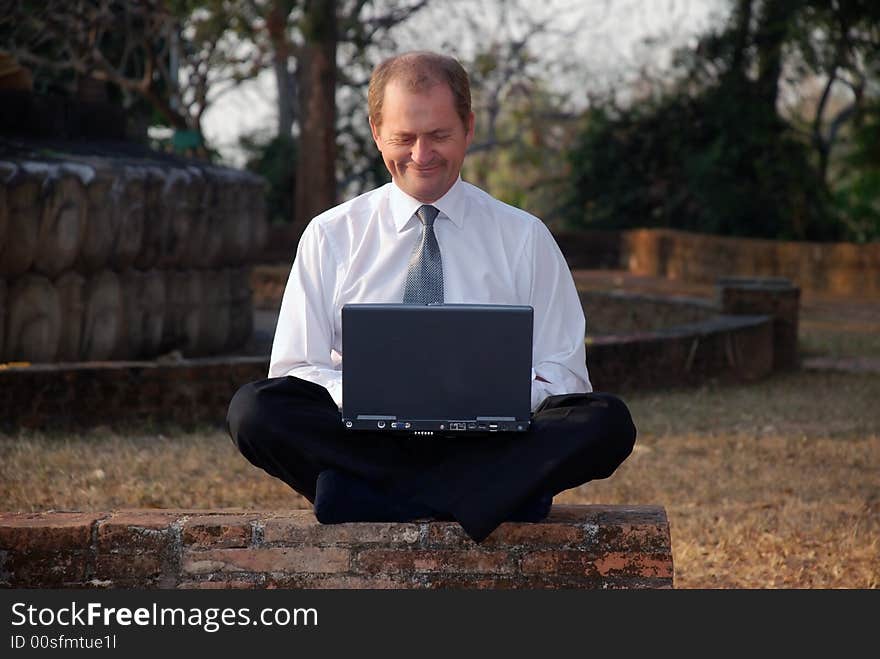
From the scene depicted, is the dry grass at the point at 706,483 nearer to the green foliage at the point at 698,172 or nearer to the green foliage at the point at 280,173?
the green foliage at the point at 698,172

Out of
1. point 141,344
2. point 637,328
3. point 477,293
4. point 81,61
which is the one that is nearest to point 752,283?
point 637,328

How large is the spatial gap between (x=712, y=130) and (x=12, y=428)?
1638 cm

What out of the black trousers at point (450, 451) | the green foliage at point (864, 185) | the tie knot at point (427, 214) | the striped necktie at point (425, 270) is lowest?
the black trousers at point (450, 451)

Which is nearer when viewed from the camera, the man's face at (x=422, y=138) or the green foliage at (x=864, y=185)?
the man's face at (x=422, y=138)

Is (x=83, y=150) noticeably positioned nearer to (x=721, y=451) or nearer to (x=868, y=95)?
(x=721, y=451)

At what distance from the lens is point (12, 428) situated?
700 centimetres

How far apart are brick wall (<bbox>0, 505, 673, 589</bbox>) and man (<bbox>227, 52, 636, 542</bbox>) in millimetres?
69

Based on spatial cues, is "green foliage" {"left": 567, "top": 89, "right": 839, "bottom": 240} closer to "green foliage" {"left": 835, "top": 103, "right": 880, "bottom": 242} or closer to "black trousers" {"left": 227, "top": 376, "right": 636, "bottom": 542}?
"green foliage" {"left": 835, "top": 103, "right": 880, "bottom": 242}

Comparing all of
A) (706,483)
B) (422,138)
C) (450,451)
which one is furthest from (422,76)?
(706,483)

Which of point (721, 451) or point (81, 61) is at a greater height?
point (81, 61)

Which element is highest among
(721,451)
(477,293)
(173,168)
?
(173,168)

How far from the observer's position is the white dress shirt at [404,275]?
3527mm

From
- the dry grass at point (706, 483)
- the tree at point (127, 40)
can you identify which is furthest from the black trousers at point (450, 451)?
the tree at point (127, 40)

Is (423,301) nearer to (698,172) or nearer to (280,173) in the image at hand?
(698,172)
